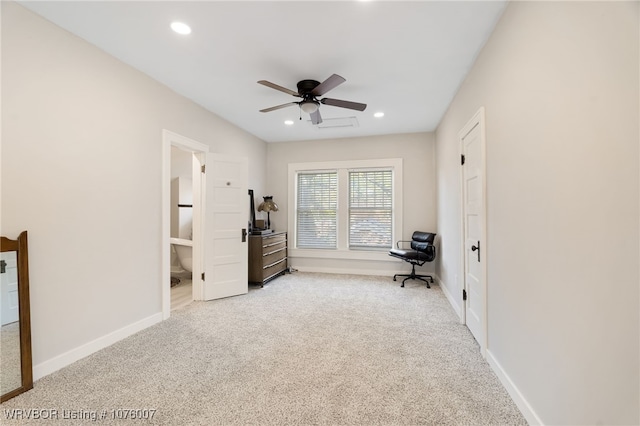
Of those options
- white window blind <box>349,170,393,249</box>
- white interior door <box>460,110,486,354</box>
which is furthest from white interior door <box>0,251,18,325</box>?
white window blind <box>349,170,393,249</box>

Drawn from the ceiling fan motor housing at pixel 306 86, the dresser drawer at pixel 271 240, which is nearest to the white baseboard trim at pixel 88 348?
the dresser drawer at pixel 271 240

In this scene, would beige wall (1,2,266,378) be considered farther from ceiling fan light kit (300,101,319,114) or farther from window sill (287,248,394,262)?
window sill (287,248,394,262)

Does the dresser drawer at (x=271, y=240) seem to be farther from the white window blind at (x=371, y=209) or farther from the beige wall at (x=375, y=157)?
the white window blind at (x=371, y=209)

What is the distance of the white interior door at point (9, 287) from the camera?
6.03 feet

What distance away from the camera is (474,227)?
271cm

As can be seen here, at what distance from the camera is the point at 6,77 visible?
1864mm

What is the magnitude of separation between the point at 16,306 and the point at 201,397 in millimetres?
1423

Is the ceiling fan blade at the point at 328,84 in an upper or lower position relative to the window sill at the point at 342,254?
upper

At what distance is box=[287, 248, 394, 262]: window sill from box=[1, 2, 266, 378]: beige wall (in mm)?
2912

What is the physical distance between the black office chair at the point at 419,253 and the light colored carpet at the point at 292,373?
121cm

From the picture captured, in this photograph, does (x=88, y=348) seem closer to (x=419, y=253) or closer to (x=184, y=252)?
(x=184, y=252)

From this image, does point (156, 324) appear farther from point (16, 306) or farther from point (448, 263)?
point (448, 263)

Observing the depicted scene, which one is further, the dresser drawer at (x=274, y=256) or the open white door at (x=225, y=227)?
the dresser drawer at (x=274, y=256)

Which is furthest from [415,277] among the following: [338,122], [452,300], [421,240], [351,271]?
[338,122]
